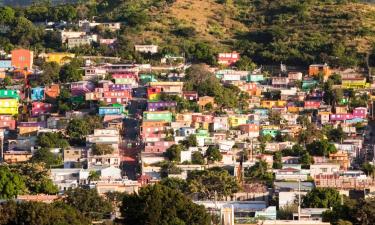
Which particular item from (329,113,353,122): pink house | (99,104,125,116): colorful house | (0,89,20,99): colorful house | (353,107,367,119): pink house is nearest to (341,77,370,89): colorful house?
(353,107,367,119): pink house

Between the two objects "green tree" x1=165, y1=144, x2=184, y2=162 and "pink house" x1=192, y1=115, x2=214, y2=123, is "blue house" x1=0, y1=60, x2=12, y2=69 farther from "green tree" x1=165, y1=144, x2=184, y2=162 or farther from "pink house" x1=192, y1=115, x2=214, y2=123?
"green tree" x1=165, y1=144, x2=184, y2=162

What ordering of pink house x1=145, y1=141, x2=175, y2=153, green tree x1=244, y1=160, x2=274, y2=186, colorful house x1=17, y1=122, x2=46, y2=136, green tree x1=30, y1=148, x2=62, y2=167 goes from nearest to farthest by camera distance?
green tree x1=244, y1=160, x2=274, y2=186 < green tree x1=30, y1=148, x2=62, y2=167 < pink house x1=145, y1=141, x2=175, y2=153 < colorful house x1=17, y1=122, x2=46, y2=136

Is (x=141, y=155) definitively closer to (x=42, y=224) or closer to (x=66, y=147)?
(x=66, y=147)

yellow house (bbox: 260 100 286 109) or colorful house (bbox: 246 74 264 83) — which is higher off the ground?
colorful house (bbox: 246 74 264 83)

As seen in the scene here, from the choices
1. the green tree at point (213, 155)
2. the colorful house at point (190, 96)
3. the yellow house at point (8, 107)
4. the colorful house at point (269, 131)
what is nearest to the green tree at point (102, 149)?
the green tree at point (213, 155)

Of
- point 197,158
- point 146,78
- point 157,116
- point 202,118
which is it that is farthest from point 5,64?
point 197,158

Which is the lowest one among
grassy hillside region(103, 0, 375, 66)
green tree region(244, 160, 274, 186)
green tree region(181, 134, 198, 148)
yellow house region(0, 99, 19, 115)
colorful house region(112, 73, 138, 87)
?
green tree region(244, 160, 274, 186)

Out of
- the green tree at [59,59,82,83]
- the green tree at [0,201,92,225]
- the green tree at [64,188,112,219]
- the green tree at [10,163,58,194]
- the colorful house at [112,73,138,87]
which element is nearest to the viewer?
the green tree at [0,201,92,225]

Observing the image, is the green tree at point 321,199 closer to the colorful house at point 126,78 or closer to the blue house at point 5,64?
the colorful house at point 126,78
